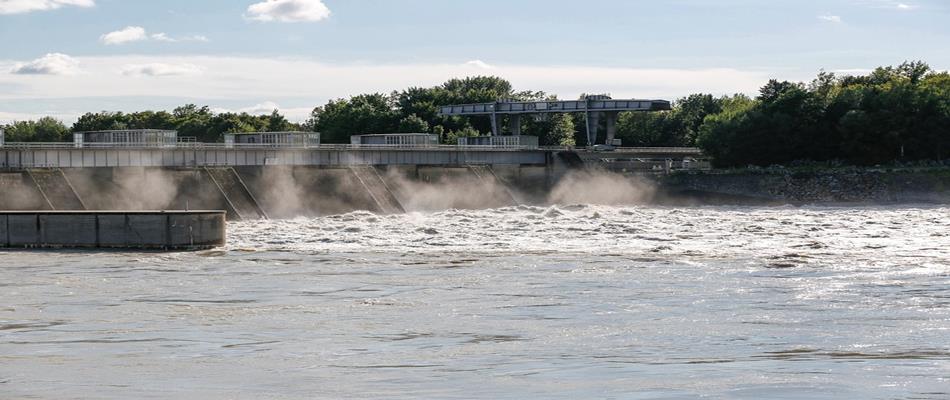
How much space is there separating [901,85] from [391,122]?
2783 inches

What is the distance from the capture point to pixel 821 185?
124m

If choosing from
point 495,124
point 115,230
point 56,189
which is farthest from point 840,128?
point 115,230

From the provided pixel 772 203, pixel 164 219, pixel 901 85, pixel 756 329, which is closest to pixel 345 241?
pixel 164 219

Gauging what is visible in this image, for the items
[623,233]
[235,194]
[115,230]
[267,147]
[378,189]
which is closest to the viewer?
[115,230]

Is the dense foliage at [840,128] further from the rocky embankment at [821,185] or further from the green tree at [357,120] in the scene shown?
the green tree at [357,120]

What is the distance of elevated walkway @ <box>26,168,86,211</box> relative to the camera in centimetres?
7481

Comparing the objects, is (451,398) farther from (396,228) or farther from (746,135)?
(746,135)

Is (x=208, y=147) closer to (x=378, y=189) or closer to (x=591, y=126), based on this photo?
(x=378, y=189)

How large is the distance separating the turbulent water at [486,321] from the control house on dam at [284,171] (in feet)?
74.3

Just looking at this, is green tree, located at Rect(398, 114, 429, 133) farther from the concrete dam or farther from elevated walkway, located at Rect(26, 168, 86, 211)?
elevated walkway, located at Rect(26, 168, 86, 211)

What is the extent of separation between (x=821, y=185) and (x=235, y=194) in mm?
60627

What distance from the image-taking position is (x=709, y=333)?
30500 mm

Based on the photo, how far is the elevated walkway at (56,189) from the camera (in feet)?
245

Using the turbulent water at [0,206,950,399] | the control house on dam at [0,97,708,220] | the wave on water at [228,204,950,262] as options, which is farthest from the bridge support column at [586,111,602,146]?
the turbulent water at [0,206,950,399]
